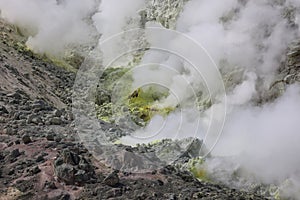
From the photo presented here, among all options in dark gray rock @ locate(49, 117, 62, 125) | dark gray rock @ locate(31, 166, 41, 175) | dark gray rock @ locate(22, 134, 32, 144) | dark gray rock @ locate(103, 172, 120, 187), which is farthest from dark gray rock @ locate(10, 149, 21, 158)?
dark gray rock @ locate(49, 117, 62, 125)

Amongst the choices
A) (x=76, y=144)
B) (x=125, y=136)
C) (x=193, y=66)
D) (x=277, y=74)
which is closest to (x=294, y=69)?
(x=277, y=74)

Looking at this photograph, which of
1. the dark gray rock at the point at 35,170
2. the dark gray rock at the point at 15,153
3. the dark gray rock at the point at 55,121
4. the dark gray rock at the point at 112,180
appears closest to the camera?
the dark gray rock at the point at 112,180

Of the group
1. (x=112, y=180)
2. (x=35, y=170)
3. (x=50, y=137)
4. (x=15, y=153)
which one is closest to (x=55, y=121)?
(x=50, y=137)

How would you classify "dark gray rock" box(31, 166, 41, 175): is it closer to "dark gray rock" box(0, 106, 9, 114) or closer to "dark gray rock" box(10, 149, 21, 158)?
"dark gray rock" box(10, 149, 21, 158)

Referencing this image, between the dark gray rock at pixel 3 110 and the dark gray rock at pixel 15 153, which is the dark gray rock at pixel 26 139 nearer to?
the dark gray rock at pixel 15 153

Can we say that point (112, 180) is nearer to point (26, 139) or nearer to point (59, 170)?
point (59, 170)

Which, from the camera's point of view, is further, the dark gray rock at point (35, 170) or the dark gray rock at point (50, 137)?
the dark gray rock at point (50, 137)

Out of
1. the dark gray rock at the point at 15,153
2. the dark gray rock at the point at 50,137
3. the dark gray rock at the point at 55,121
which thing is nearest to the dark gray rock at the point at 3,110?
the dark gray rock at the point at 55,121

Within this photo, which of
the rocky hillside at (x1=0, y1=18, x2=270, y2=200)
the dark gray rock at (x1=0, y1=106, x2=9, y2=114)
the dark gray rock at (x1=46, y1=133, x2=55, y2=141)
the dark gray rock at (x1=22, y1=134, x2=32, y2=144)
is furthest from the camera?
the dark gray rock at (x1=0, y1=106, x2=9, y2=114)
